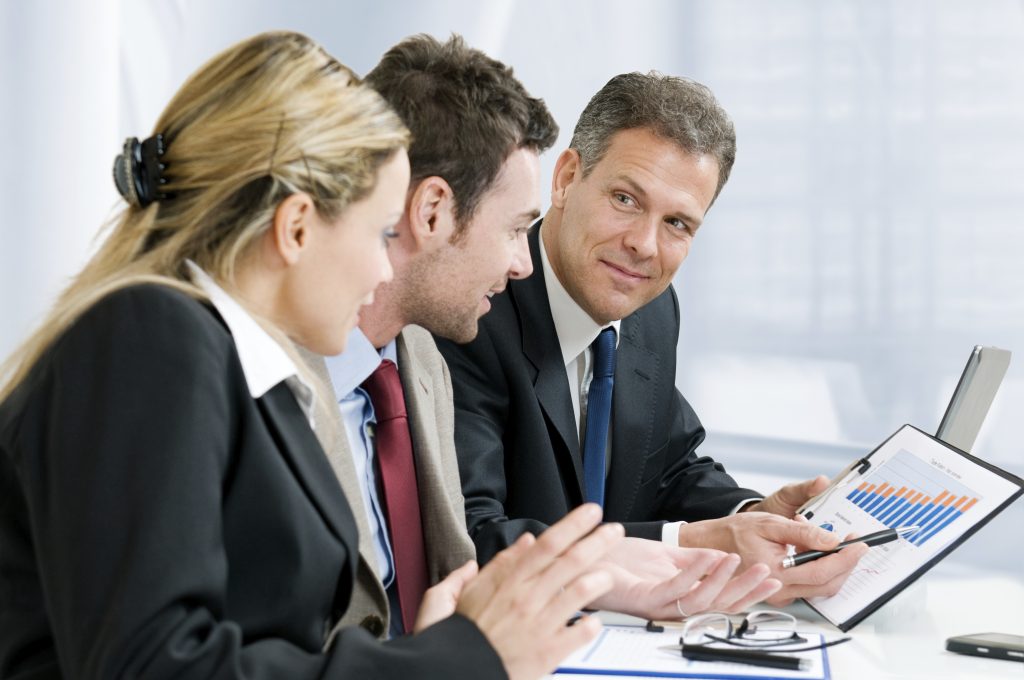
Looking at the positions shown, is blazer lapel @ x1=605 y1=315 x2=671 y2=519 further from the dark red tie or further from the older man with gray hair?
the dark red tie

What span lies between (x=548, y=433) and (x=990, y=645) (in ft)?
3.00

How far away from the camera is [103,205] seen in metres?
3.25

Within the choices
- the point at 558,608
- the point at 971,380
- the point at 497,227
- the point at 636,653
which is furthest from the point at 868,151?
the point at 558,608

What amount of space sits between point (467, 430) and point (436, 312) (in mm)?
383

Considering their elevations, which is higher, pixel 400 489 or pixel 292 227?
pixel 292 227

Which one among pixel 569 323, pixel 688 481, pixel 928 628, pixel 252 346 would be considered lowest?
pixel 688 481

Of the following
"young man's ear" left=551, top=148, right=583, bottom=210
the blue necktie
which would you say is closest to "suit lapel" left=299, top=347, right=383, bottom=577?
the blue necktie

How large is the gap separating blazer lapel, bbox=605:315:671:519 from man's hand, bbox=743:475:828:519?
13.2 inches

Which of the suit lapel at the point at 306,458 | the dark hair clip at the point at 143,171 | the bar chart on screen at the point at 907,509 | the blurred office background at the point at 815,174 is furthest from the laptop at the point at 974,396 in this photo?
the blurred office background at the point at 815,174

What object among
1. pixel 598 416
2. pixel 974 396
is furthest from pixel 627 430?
pixel 974 396

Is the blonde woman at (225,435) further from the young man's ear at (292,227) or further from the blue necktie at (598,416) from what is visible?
the blue necktie at (598,416)

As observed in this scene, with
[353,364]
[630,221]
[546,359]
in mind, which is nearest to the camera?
[353,364]

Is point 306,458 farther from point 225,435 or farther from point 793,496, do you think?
point 793,496

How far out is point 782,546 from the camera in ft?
6.05
